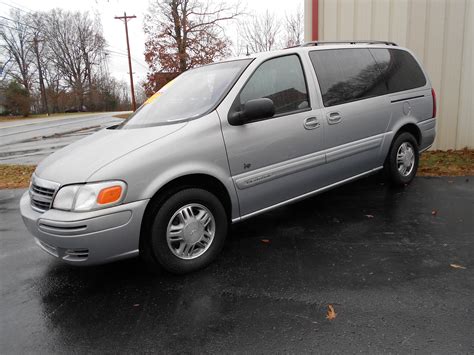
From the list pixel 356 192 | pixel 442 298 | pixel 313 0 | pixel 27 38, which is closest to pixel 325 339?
pixel 442 298

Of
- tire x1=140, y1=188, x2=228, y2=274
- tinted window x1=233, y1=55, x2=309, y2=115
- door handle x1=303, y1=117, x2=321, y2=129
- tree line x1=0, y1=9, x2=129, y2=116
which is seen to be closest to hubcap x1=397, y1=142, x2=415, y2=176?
door handle x1=303, y1=117, x2=321, y2=129

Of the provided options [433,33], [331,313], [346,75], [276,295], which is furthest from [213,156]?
[433,33]

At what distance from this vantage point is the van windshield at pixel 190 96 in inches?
137

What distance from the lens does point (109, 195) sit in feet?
9.03

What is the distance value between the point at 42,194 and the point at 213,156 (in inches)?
55.1

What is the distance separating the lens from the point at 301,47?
4.17 metres

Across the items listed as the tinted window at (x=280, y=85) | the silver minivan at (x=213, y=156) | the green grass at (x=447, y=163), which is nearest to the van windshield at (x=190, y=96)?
the silver minivan at (x=213, y=156)

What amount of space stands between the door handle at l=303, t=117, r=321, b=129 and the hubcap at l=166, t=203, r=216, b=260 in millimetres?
1374

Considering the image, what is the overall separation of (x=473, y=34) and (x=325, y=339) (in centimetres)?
750

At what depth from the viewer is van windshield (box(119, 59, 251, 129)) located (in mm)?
3486

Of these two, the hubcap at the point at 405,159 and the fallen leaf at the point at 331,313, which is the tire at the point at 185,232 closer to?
the fallen leaf at the point at 331,313

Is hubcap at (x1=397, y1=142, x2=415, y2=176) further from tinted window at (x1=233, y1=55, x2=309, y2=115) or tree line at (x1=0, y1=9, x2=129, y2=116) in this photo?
tree line at (x1=0, y1=9, x2=129, y2=116)

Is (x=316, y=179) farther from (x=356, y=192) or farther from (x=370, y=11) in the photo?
(x=370, y=11)

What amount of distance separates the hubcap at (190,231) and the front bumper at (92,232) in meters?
0.31
